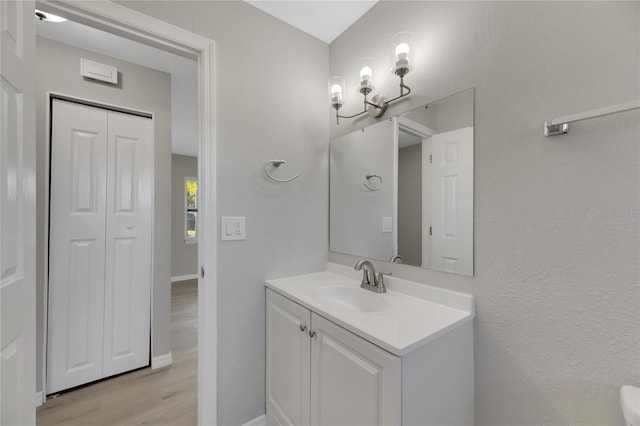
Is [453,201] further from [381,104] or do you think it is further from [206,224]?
[206,224]

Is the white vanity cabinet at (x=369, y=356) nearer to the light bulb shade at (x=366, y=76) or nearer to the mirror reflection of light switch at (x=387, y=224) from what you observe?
the mirror reflection of light switch at (x=387, y=224)

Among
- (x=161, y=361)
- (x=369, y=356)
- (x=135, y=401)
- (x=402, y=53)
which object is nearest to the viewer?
(x=369, y=356)

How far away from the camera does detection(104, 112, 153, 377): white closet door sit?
6.69ft

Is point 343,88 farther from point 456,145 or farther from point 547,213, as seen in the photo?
point 547,213

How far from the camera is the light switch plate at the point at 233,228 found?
4.64 feet

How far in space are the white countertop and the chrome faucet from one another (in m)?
0.03

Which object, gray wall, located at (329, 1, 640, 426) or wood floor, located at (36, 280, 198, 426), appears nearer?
gray wall, located at (329, 1, 640, 426)

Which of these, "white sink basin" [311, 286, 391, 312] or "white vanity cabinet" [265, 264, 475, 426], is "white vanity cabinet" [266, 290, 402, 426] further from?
"white sink basin" [311, 286, 391, 312]

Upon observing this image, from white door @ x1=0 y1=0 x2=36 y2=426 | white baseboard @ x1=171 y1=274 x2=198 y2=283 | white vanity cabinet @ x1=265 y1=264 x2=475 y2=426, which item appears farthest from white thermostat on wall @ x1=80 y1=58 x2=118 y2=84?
white baseboard @ x1=171 y1=274 x2=198 y2=283

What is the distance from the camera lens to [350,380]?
0.98 metres

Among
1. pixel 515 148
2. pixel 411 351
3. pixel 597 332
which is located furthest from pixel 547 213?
pixel 411 351

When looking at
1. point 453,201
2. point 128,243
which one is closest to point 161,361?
point 128,243

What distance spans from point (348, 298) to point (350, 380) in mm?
524

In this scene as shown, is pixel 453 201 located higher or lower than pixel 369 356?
higher
